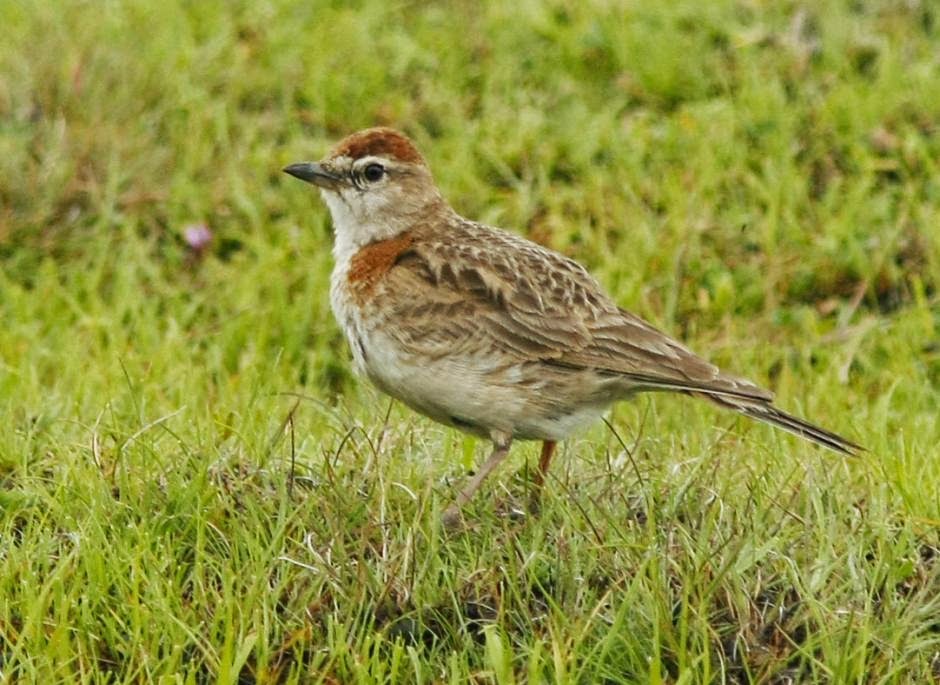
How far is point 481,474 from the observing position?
584 cm

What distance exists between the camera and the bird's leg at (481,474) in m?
5.62

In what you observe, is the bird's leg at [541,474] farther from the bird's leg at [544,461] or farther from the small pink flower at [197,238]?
the small pink flower at [197,238]

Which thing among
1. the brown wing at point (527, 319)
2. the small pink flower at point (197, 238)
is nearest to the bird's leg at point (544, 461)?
the brown wing at point (527, 319)

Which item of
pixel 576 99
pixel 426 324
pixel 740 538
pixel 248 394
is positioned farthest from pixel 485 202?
pixel 740 538

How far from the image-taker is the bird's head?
22.3ft

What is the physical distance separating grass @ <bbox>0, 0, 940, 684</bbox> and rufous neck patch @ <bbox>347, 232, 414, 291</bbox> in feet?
1.74

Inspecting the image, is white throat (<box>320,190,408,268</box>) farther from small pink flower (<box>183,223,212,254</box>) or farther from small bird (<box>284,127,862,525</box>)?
small pink flower (<box>183,223,212,254</box>)

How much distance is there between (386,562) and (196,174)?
461 centimetres

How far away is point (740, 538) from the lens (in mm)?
5383

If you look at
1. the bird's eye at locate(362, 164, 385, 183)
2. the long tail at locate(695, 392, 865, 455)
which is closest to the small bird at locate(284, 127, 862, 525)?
the long tail at locate(695, 392, 865, 455)

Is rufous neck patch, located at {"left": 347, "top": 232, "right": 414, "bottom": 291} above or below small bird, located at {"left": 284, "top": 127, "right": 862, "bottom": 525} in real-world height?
above

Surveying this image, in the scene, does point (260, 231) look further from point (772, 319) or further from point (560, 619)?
point (560, 619)

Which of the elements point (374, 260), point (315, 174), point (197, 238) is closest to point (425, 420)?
point (374, 260)

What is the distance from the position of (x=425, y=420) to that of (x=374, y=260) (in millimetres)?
683
